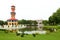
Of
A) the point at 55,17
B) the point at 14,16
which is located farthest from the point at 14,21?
the point at 55,17

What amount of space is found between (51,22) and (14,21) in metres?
22.1

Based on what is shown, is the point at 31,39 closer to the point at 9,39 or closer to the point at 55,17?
the point at 9,39

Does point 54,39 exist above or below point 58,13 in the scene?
below

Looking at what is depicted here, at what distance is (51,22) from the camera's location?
6738 cm

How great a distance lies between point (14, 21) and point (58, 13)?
2097cm

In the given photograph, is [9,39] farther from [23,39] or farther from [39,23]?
[39,23]

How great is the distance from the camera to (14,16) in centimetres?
4828

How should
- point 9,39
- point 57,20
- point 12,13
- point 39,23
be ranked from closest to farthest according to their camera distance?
point 9,39 < point 39,23 < point 12,13 < point 57,20

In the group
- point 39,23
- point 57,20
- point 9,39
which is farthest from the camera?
point 57,20

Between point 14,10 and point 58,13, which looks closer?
point 14,10

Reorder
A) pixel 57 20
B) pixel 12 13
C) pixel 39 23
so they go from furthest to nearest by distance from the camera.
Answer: pixel 57 20 → pixel 12 13 → pixel 39 23

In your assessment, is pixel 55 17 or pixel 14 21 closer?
pixel 14 21

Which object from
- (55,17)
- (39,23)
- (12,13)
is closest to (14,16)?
(12,13)

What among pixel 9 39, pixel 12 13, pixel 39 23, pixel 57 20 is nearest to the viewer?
pixel 9 39
